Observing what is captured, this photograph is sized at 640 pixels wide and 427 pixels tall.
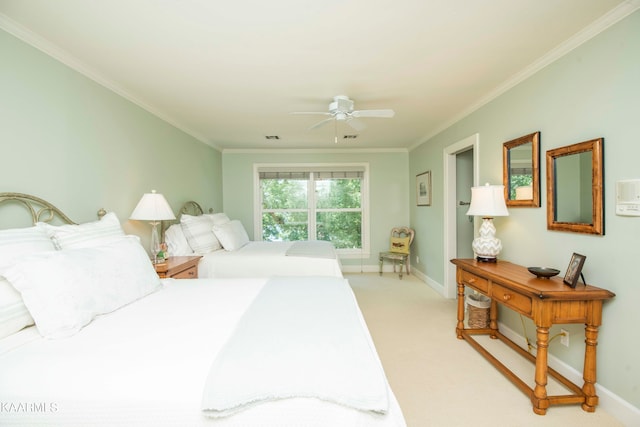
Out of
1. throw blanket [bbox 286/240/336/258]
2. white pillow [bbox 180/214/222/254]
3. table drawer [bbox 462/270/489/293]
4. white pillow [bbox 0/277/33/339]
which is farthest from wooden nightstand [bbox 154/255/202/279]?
table drawer [bbox 462/270/489/293]

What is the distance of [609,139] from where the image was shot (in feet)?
5.79

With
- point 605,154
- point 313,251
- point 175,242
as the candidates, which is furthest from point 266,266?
point 605,154

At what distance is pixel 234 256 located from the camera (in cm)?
338

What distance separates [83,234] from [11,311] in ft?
2.17

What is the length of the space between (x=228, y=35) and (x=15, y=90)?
4.47 feet

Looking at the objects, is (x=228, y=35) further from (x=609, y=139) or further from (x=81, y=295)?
(x=609, y=139)

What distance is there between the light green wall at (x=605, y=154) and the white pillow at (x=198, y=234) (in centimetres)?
328

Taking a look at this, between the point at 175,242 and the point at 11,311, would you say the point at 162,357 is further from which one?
the point at 175,242

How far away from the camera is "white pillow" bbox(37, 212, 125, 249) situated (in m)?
1.72

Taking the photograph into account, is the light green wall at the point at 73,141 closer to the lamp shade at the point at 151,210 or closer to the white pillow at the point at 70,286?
the lamp shade at the point at 151,210

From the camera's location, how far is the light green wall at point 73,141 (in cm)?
181

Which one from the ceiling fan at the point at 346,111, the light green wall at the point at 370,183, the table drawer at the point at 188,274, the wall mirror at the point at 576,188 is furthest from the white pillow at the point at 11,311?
the light green wall at the point at 370,183

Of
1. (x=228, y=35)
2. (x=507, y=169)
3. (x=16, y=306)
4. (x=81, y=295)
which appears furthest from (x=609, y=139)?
(x=16, y=306)

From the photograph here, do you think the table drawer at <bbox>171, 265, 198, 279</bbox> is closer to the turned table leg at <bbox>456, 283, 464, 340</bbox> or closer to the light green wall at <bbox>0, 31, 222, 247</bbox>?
the light green wall at <bbox>0, 31, 222, 247</bbox>
